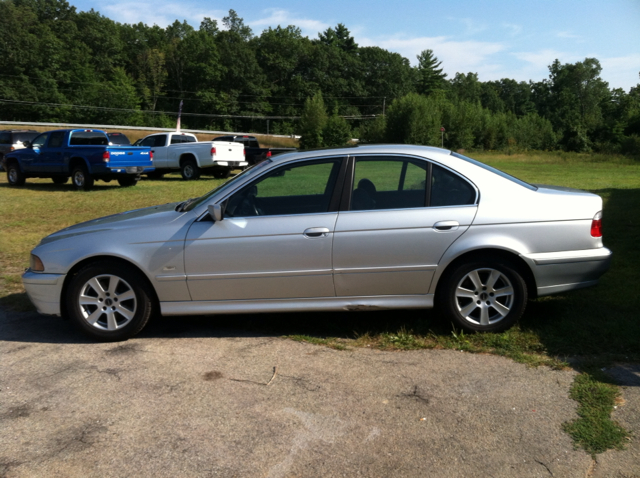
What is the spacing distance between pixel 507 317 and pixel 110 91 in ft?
316

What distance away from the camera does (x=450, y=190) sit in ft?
16.3

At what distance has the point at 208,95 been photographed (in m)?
103

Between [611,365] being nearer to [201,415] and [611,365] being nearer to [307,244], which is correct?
[307,244]

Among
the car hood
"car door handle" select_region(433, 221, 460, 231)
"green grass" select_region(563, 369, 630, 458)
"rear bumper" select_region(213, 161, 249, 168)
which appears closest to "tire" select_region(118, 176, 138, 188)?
"rear bumper" select_region(213, 161, 249, 168)

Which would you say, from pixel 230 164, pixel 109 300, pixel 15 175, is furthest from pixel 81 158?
pixel 109 300

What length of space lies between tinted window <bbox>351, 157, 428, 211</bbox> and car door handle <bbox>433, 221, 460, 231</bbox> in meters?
0.24

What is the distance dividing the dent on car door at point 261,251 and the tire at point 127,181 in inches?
599

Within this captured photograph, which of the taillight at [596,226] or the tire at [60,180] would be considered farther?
the tire at [60,180]

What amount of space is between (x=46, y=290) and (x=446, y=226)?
11.4 feet

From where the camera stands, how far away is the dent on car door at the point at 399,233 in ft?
15.8

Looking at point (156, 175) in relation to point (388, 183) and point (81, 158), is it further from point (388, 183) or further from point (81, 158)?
point (388, 183)

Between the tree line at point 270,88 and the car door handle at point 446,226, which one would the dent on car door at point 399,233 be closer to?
the car door handle at point 446,226

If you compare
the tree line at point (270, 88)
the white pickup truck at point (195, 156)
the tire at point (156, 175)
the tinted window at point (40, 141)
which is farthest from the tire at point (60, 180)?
the tree line at point (270, 88)

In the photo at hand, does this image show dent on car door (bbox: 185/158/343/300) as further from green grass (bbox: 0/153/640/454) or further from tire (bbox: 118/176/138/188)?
tire (bbox: 118/176/138/188)
